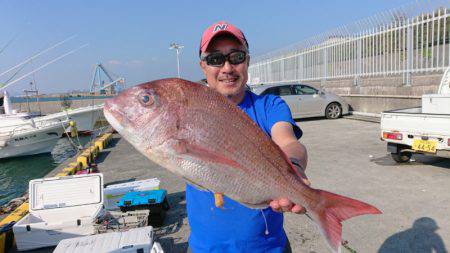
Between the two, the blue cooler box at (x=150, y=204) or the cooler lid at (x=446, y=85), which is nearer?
the blue cooler box at (x=150, y=204)

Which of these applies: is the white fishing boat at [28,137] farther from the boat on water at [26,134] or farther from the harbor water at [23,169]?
the harbor water at [23,169]

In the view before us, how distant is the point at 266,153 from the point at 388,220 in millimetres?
3822

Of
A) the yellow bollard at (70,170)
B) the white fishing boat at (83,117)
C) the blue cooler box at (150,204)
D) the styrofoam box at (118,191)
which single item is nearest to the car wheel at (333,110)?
the yellow bollard at (70,170)

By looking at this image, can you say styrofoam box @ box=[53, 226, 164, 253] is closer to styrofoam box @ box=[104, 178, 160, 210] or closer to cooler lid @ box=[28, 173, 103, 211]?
cooler lid @ box=[28, 173, 103, 211]

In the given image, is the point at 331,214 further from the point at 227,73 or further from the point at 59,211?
the point at 59,211

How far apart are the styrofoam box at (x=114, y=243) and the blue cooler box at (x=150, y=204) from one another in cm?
107

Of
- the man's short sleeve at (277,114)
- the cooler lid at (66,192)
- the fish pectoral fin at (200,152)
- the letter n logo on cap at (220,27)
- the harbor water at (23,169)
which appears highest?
the letter n logo on cap at (220,27)

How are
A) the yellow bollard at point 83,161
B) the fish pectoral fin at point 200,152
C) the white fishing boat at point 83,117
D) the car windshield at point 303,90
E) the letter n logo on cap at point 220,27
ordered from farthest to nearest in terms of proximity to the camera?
the white fishing boat at point 83,117 < the car windshield at point 303,90 < the yellow bollard at point 83,161 < the letter n logo on cap at point 220,27 < the fish pectoral fin at point 200,152

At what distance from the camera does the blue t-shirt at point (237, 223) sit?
2.11m

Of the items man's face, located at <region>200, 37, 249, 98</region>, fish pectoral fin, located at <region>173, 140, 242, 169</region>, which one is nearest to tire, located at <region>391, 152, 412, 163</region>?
man's face, located at <region>200, 37, 249, 98</region>

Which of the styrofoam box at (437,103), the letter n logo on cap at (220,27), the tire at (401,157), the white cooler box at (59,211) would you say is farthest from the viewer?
the tire at (401,157)

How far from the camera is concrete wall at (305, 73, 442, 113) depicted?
1233 cm

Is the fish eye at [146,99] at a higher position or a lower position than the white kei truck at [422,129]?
higher

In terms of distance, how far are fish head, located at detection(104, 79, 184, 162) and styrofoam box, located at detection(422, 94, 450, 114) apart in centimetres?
762
